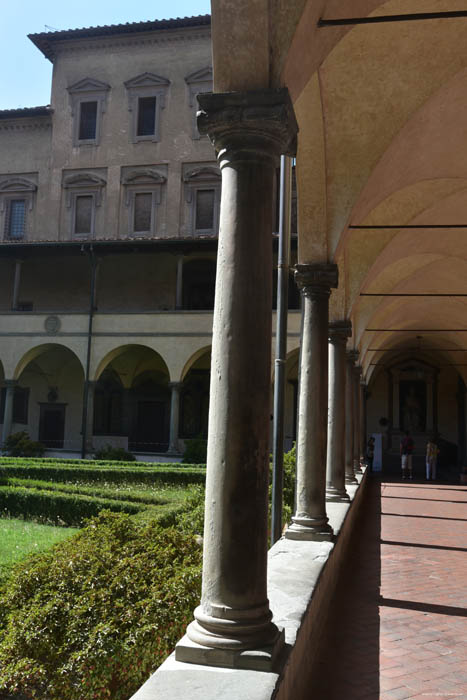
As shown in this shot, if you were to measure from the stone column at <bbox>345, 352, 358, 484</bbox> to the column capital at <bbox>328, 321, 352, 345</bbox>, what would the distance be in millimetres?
2130

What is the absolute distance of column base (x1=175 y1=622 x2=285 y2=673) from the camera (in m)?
2.90

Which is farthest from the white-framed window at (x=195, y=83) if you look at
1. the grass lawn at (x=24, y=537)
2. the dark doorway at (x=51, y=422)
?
the grass lawn at (x=24, y=537)

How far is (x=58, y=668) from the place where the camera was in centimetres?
380

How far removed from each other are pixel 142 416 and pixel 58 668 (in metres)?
22.4

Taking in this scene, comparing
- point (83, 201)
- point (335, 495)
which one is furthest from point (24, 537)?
point (83, 201)

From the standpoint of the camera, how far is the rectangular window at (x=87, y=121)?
2753 centimetres

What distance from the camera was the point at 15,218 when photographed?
28406mm

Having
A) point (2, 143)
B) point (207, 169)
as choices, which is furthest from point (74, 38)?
point (207, 169)

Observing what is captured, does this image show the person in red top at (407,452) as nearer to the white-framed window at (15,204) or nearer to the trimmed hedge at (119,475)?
the trimmed hedge at (119,475)

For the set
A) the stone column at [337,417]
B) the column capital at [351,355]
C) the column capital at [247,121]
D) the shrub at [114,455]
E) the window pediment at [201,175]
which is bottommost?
the shrub at [114,455]

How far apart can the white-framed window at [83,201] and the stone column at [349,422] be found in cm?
1509

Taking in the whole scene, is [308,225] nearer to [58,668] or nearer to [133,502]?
[58,668]

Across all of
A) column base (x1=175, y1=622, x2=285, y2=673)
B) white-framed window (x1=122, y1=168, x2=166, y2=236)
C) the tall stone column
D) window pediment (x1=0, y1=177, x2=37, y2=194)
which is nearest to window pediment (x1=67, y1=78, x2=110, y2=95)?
white-framed window (x1=122, y1=168, x2=166, y2=236)

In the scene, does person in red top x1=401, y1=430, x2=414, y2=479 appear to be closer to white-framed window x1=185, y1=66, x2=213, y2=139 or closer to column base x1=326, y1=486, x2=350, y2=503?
column base x1=326, y1=486, x2=350, y2=503
